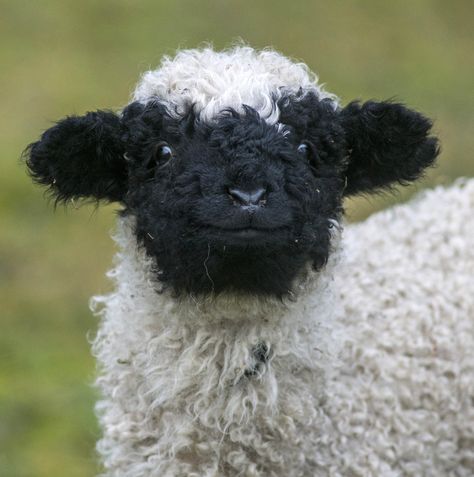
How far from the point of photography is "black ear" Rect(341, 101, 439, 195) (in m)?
5.28

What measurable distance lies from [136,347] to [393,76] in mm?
12558

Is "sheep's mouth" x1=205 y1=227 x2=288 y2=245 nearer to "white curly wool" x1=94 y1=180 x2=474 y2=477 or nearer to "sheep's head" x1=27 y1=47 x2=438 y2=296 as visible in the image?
"sheep's head" x1=27 y1=47 x2=438 y2=296

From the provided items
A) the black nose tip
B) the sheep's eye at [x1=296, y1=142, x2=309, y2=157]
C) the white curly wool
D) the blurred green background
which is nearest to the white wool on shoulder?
the sheep's eye at [x1=296, y1=142, x2=309, y2=157]

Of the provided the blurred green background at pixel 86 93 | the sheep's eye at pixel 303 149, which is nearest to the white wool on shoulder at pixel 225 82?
the sheep's eye at pixel 303 149

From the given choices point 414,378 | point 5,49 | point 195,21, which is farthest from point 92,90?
point 414,378

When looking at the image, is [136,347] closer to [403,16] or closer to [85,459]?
[85,459]

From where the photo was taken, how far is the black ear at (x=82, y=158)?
5.06 metres

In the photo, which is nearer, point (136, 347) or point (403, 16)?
point (136, 347)

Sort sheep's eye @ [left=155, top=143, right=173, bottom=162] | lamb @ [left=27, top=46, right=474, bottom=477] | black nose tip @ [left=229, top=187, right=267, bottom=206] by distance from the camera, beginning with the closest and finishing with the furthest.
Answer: black nose tip @ [left=229, top=187, right=267, bottom=206] → lamb @ [left=27, top=46, right=474, bottom=477] → sheep's eye @ [left=155, top=143, right=173, bottom=162]

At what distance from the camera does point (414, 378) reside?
18.7ft

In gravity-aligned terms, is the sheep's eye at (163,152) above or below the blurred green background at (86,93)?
below

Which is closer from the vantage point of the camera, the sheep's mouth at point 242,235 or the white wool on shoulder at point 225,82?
the sheep's mouth at point 242,235

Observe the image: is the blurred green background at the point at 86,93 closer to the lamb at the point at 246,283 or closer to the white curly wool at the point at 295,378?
the white curly wool at the point at 295,378

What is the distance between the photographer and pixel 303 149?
4984 millimetres
